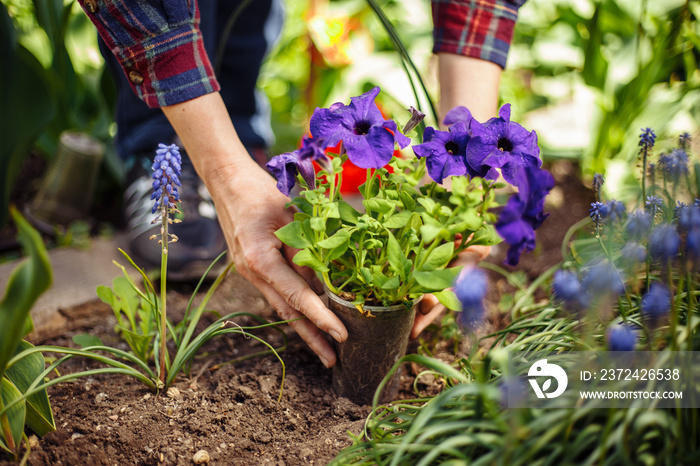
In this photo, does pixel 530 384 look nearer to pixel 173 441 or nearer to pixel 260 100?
pixel 173 441

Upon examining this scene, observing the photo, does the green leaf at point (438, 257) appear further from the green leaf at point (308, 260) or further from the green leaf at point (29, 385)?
the green leaf at point (29, 385)

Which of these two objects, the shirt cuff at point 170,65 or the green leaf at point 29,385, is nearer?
the green leaf at point 29,385

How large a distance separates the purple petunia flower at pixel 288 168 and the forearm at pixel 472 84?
533 mm

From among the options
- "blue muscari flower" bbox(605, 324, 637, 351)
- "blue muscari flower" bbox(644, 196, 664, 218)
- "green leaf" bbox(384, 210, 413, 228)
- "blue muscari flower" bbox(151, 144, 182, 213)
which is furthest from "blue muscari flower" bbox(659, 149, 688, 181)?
"blue muscari flower" bbox(151, 144, 182, 213)

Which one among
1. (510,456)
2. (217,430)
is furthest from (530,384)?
(217,430)

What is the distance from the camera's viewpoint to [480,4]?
125cm

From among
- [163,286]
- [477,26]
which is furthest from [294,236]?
[477,26]

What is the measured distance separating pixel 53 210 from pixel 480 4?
Answer: 61.4 inches

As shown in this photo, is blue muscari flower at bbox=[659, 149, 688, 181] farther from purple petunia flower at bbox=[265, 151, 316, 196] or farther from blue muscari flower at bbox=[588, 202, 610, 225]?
purple petunia flower at bbox=[265, 151, 316, 196]

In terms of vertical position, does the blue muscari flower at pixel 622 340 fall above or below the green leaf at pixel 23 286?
above

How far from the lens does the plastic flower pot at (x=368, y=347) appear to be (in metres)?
0.93

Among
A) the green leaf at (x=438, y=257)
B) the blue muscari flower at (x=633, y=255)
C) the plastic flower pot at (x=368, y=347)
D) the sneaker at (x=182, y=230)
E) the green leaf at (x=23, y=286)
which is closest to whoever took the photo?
the green leaf at (x=23, y=286)

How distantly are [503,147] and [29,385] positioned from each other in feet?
2.94

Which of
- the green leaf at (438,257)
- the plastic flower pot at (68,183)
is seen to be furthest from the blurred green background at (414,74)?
the green leaf at (438,257)
